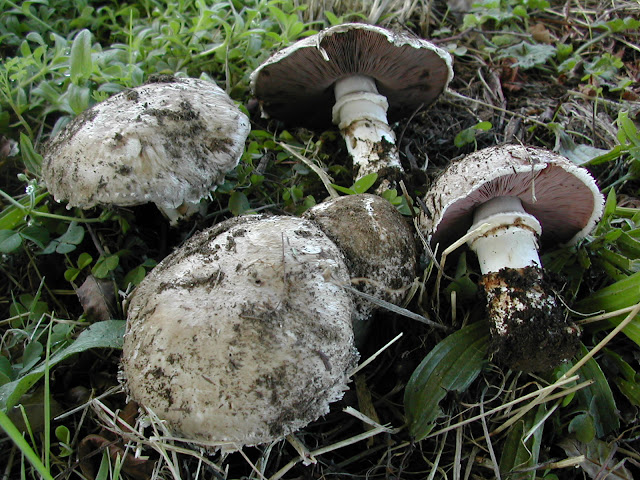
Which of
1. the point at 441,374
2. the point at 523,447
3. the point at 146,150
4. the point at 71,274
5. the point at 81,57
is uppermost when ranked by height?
the point at 81,57

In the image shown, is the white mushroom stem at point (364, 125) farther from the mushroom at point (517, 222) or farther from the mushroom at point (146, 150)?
the mushroom at point (146, 150)

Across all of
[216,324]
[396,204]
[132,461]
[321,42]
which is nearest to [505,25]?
[321,42]

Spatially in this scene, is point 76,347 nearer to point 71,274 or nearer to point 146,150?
point 71,274

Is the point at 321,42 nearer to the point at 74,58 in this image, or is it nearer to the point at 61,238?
the point at 74,58

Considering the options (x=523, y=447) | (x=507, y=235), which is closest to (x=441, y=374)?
(x=523, y=447)

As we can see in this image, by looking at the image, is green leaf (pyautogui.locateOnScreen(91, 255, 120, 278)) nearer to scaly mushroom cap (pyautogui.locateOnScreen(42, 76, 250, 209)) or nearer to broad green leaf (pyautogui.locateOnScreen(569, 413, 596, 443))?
scaly mushroom cap (pyautogui.locateOnScreen(42, 76, 250, 209))

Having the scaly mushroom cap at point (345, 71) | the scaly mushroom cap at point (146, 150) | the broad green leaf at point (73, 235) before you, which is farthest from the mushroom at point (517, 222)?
the broad green leaf at point (73, 235)

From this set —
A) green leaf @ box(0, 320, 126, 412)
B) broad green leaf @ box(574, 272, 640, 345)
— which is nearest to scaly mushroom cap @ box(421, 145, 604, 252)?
broad green leaf @ box(574, 272, 640, 345)
